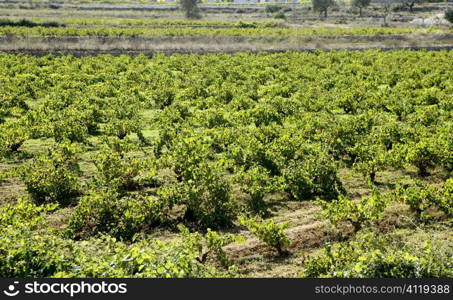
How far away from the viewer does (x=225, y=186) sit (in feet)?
39.8

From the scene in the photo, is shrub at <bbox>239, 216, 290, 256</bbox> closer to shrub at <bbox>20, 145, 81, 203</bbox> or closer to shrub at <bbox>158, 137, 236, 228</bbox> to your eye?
shrub at <bbox>158, 137, 236, 228</bbox>

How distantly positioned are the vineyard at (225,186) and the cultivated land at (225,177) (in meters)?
0.05

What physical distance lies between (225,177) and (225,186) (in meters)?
2.87

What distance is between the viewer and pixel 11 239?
7863mm

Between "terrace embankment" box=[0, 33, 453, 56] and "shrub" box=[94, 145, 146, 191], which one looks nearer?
"shrub" box=[94, 145, 146, 191]

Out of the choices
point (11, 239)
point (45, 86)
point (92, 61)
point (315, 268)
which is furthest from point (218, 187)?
point (92, 61)

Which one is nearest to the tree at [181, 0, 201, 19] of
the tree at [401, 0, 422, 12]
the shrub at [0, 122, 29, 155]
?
the tree at [401, 0, 422, 12]

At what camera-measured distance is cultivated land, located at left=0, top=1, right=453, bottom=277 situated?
27.2ft

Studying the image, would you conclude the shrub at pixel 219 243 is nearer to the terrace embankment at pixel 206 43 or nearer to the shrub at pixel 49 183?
the shrub at pixel 49 183

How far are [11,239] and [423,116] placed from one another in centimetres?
1699

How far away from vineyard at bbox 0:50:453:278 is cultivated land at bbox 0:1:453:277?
0.05 metres

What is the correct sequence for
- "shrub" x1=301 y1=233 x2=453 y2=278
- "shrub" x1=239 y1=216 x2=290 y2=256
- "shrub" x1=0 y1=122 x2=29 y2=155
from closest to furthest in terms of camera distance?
"shrub" x1=301 y1=233 x2=453 y2=278 → "shrub" x1=239 y1=216 x2=290 y2=256 → "shrub" x1=0 y1=122 x2=29 y2=155

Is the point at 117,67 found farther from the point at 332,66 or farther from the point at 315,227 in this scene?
the point at 315,227

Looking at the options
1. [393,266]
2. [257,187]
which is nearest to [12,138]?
[257,187]
